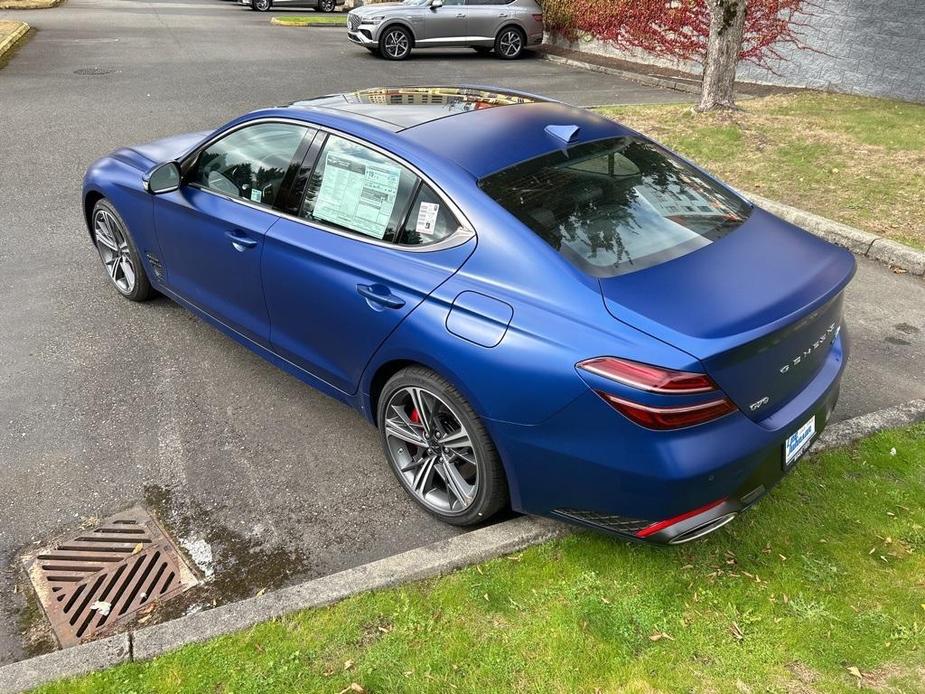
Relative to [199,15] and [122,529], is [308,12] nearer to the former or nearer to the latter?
[199,15]

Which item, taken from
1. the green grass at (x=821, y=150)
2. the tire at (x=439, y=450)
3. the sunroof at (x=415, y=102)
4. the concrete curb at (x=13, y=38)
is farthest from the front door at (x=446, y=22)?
the tire at (x=439, y=450)

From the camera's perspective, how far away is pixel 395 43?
53.9ft

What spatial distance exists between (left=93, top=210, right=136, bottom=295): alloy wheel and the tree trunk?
25.4ft

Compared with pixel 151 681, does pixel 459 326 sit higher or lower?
higher

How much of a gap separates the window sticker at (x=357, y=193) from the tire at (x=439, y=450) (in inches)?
29.0

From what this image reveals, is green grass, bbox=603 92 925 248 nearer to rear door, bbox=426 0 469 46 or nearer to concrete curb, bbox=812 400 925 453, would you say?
concrete curb, bbox=812 400 925 453

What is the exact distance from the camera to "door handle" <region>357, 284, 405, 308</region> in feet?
10.5

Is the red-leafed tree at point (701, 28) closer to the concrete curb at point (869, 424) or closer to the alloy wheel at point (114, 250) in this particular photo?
the concrete curb at point (869, 424)

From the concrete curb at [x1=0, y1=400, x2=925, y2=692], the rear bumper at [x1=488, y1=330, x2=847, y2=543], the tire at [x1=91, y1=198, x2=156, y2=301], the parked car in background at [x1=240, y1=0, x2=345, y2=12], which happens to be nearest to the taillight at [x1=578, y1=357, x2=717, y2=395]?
the rear bumper at [x1=488, y1=330, x2=847, y2=543]

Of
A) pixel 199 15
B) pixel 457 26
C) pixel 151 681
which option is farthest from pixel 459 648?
pixel 199 15

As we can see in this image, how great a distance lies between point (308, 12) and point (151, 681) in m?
29.9

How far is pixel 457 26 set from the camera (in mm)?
16609

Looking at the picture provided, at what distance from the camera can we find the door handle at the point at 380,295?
10.5 ft

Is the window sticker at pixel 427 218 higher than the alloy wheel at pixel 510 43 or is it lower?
higher
